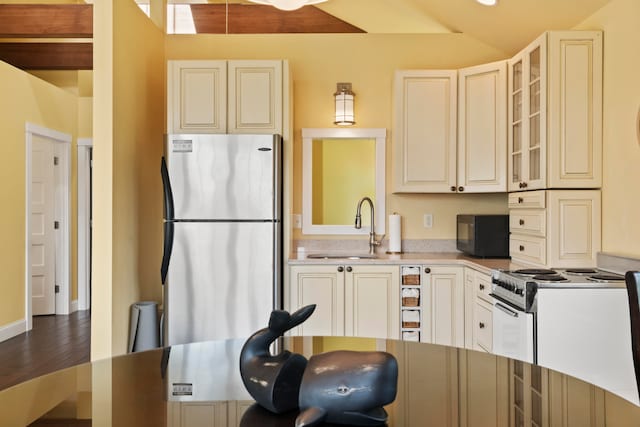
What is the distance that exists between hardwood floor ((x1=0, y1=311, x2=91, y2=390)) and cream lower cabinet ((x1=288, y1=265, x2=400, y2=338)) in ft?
6.09

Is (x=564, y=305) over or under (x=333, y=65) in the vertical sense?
under

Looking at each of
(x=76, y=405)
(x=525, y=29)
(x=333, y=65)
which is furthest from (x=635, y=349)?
(x=333, y=65)

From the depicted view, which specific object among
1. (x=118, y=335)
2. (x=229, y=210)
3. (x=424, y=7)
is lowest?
(x=118, y=335)

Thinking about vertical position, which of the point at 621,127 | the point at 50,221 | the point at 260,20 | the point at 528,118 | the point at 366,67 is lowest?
the point at 50,221

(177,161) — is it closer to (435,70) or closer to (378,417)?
(435,70)

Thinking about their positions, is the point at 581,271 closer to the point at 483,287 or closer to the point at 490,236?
the point at 483,287

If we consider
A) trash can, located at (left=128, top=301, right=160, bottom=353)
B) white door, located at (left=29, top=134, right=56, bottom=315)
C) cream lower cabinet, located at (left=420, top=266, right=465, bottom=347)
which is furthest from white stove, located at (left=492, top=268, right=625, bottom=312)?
white door, located at (left=29, top=134, right=56, bottom=315)

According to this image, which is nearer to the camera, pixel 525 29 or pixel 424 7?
pixel 525 29

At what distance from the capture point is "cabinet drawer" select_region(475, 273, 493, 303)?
3.36 meters

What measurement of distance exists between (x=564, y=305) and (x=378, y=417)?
6.42 feet

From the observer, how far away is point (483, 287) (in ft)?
11.4

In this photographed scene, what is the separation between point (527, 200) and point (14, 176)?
4.49m

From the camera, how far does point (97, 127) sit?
3.64 meters

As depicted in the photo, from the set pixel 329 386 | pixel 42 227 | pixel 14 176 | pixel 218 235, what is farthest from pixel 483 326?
pixel 42 227
